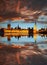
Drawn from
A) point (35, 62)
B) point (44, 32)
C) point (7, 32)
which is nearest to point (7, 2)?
point (7, 32)

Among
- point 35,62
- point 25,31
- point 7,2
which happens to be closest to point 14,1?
point 7,2

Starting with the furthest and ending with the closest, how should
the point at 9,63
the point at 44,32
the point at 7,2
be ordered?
the point at 44,32
the point at 7,2
the point at 9,63

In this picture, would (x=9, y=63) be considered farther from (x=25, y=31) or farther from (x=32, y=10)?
(x=25, y=31)

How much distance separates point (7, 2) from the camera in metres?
5.91

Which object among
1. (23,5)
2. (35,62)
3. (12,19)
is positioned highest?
(23,5)

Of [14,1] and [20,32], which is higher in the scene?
[14,1]

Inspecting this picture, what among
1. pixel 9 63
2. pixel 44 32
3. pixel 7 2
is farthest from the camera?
pixel 44 32

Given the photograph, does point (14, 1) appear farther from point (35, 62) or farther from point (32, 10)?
point (35, 62)

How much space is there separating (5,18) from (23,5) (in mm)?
686

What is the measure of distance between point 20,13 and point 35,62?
13.6 feet

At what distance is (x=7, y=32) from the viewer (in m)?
6.58

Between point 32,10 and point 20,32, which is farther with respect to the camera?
point 20,32

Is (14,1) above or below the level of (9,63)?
above

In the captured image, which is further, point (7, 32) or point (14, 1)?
point (7, 32)
